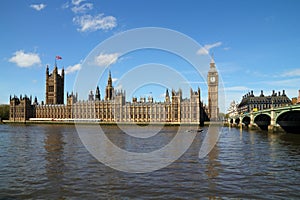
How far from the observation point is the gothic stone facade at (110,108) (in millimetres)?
108188

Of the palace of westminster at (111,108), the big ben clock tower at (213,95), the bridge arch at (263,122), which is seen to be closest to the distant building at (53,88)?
the palace of westminster at (111,108)

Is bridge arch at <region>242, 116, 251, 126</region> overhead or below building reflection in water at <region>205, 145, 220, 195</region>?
overhead

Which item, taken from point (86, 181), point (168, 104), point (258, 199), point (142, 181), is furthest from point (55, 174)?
point (168, 104)

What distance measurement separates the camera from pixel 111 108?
11794 centimetres

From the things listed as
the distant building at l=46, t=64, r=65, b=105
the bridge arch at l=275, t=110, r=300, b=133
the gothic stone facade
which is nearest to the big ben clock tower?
the gothic stone facade

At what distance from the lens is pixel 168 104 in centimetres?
11019

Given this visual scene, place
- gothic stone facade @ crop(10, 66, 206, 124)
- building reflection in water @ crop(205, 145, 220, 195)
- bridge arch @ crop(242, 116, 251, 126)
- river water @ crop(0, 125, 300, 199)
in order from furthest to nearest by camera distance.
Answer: gothic stone facade @ crop(10, 66, 206, 124) → bridge arch @ crop(242, 116, 251, 126) → building reflection in water @ crop(205, 145, 220, 195) → river water @ crop(0, 125, 300, 199)

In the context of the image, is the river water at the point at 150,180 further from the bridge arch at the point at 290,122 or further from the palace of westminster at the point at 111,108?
the palace of westminster at the point at 111,108

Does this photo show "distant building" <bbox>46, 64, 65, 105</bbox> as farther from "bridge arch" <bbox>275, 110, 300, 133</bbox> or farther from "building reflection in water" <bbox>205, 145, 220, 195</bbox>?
"building reflection in water" <bbox>205, 145, 220, 195</bbox>

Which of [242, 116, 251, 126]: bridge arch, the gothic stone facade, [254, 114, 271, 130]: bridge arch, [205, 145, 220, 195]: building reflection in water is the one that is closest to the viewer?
[205, 145, 220, 195]: building reflection in water

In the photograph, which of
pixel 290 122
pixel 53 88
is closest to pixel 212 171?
pixel 290 122

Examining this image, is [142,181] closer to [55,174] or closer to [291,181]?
[55,174]

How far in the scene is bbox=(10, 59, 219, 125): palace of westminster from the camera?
356 ft

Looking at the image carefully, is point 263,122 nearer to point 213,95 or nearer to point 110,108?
point 110,108
